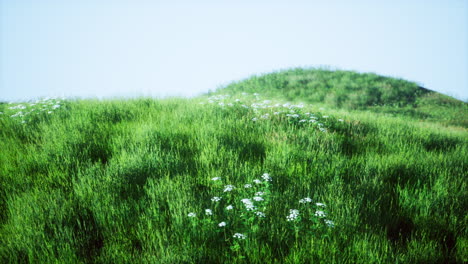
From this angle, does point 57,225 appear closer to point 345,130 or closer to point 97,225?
point 97,225

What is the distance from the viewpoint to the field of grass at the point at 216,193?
8.06 ft

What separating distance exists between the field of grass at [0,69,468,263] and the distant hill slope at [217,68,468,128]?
9195mm

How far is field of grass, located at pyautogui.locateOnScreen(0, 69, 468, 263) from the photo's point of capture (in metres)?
2.46

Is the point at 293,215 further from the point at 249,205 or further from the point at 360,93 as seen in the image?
the point at 360,93

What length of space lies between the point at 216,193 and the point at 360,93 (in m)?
14.8

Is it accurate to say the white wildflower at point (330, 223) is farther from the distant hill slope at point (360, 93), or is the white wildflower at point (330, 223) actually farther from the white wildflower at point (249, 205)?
the distant hill slope at point (360, 93)

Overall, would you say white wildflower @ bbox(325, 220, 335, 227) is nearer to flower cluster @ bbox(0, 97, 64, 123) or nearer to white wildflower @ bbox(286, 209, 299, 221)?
white wildflower @ bbox(286, 209, 299, 221)

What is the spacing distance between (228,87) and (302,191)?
52.3 ft

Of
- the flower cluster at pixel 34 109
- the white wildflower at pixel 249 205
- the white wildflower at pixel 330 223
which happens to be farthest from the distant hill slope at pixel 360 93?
the white wildflower at pixel 249 205

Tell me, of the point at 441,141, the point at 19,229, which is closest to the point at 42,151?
the point at 19,229

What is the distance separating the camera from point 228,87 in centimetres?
1870

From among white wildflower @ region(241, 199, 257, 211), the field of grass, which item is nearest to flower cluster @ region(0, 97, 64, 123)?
the field of grass

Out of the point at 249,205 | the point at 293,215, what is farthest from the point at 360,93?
the point at 249,205

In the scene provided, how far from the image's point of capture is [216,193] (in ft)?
10.3
